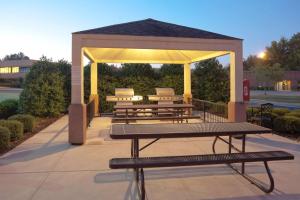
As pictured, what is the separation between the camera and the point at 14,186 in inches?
180

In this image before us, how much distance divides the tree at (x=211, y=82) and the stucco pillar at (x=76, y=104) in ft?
29.3

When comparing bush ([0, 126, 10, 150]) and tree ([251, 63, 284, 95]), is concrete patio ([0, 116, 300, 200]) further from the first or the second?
tree ([251, 63, 284, 95])

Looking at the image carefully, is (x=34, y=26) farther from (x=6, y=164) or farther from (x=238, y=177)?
(x=238, y=177)

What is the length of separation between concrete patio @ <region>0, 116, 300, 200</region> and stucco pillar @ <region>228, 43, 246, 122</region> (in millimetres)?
1103

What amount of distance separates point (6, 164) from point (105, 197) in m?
2.69

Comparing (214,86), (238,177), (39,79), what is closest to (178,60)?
(214,86)

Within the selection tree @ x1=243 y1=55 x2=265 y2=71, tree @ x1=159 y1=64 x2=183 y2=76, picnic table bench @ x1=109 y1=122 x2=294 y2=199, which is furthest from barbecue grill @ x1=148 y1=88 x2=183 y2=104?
tree @ x1=243 y1=55 x2=265 y2=71

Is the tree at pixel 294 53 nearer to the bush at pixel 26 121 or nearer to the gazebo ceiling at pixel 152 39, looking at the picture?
the gazebo ceiling at pixel 152 39

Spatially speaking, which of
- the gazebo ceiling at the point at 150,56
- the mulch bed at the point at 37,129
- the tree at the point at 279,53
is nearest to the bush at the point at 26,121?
the mulch bed at the point at 37,129

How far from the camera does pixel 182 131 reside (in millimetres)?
4730

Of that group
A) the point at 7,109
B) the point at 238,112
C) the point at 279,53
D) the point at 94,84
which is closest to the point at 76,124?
the point at 238,112

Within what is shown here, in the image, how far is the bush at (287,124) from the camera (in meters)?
8.96

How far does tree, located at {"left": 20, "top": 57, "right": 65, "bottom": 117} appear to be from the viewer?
41.6 feet

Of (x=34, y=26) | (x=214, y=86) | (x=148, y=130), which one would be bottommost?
(x=148, y=130)
